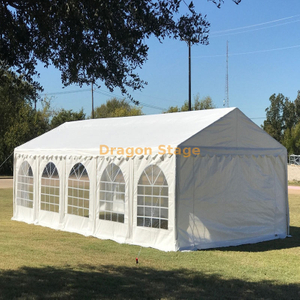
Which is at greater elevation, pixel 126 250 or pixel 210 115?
pixel 210 115

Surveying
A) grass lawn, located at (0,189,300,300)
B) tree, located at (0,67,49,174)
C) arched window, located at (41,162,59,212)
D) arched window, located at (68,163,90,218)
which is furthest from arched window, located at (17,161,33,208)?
tree, located at (0,67,49,174)

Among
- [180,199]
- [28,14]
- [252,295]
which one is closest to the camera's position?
[252,295]

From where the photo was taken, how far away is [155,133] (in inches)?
408

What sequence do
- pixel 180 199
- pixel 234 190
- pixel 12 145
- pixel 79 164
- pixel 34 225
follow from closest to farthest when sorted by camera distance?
1. pixel 180 199
2. pixel 234 190
3. pixel 79 164
4. pixel 34 225
5. pixel 12 145

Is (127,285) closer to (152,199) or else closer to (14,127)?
(152,199)

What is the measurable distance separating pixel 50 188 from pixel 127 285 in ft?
21.3

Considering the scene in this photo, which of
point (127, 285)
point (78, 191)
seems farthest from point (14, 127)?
point (127, 285)

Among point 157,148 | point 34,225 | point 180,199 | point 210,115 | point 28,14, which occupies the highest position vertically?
point 28,14

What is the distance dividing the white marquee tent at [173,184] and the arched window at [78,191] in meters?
0.03

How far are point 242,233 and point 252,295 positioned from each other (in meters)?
4.10

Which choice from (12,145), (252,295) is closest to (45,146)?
(252,295)

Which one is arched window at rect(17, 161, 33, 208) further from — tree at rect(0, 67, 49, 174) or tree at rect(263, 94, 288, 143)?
tree at rect(263, 94, 288, 143)

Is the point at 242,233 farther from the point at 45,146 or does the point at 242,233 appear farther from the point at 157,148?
the point at 45,146

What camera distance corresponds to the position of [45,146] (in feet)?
41.8
